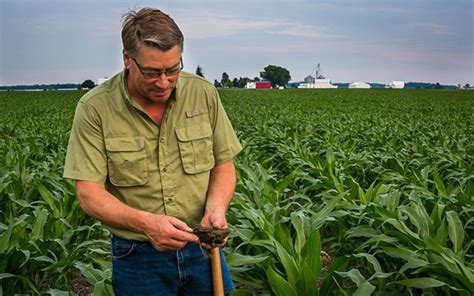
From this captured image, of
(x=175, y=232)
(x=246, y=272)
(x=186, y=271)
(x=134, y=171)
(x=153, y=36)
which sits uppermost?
(x=153, y=36)

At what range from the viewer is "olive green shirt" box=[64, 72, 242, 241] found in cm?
199

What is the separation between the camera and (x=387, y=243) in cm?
359

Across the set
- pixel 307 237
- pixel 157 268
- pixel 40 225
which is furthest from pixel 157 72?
pixel 40 225

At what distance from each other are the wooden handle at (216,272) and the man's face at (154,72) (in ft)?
1.78

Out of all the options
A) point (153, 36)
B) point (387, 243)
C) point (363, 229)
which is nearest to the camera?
point (153, 36)

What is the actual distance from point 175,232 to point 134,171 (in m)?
0.28

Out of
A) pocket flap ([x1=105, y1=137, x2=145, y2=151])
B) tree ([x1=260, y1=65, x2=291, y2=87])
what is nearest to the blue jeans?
pocket flap ([x1=105, y1=137, x2=145, y2=151])

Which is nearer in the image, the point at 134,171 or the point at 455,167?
the point at 134,171

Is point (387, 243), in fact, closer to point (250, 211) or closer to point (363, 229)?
point (363, 229)

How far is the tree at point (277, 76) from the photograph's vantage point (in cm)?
10244

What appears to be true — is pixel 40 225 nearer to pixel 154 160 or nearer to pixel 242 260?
pixel 242 260

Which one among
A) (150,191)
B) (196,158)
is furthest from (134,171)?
(196,158)

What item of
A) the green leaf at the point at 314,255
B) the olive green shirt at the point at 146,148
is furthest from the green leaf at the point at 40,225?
the olive green shirt at the point at 146,148

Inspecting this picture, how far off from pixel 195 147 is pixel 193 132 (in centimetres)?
5
